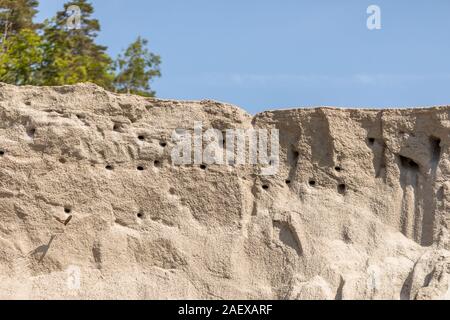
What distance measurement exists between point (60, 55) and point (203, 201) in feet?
41.2

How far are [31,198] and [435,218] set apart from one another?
258 inches

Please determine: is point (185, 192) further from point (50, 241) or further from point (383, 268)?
point (383, 268)

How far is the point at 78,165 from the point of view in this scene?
18.3 metres

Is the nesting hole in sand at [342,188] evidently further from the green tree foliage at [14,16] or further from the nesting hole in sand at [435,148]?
the green tree foliage at [14,16]

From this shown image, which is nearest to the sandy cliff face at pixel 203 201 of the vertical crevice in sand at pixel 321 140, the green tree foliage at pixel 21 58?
the vertical crevice in sand at pixel 321 140

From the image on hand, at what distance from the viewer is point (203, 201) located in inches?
722

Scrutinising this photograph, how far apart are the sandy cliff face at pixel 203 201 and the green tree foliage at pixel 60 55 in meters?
8.97

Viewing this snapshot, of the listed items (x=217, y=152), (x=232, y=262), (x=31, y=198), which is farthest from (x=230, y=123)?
(x=31, y=198)

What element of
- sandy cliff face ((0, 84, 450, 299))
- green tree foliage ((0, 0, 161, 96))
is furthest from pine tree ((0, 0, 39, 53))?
sandy cliff face ((0, 84, 450, 299))

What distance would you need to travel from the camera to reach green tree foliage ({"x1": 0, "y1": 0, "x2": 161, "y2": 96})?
27781 millimetres

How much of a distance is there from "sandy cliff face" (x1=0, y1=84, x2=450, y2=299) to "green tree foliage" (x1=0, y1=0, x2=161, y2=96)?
897 cm

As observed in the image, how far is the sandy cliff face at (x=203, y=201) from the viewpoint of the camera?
58.2 feet

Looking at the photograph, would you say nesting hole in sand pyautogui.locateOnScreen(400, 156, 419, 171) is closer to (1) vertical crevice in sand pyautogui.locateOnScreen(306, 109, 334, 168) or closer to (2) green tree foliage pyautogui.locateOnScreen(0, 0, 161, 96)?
(1) vertical crevice in sand pyautogui.locateOnScreen(306, 109, 334, 168)

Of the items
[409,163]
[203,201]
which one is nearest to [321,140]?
[409,163]
